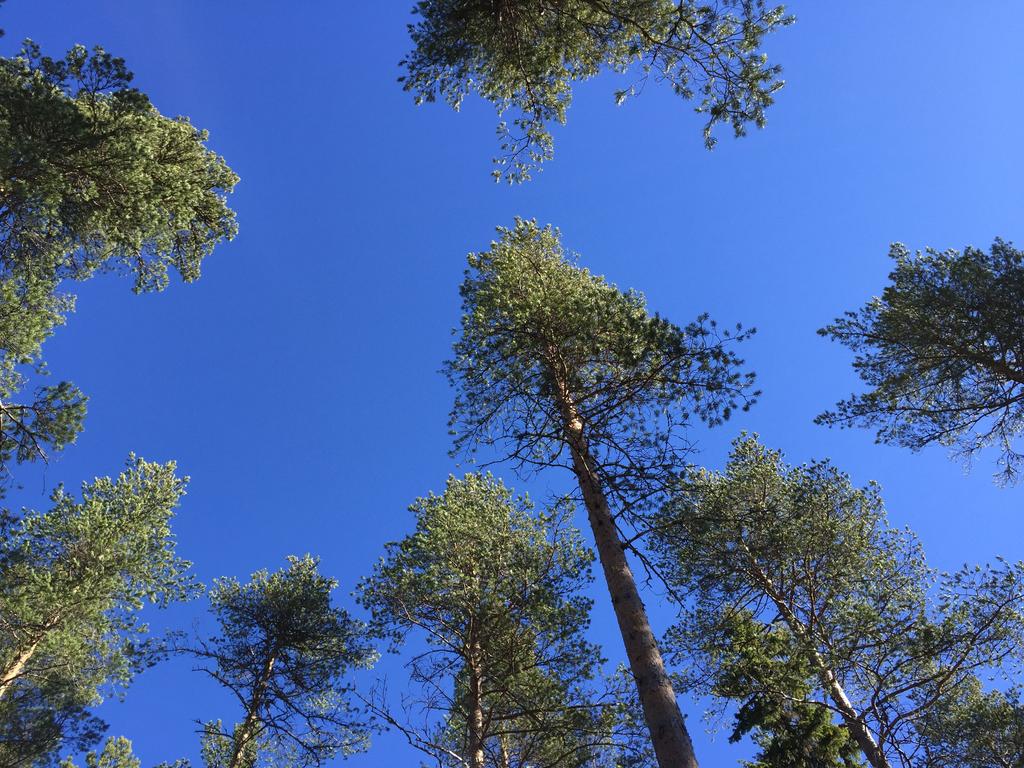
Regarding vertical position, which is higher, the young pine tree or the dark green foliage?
the young pine tree

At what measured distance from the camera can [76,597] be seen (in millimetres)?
13430

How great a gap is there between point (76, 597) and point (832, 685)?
15909mm

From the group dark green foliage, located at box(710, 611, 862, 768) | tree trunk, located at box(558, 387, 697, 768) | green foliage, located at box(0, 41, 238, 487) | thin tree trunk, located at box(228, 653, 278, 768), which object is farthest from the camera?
thin tree trunk, located at box(228, 653, 278, 768)

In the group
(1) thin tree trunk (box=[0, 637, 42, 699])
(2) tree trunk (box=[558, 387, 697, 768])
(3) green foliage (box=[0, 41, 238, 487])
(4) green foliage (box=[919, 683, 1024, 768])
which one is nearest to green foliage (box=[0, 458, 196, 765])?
(1) thin tree trunk (box=[0, 637, 42, 699])

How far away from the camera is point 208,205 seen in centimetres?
1329

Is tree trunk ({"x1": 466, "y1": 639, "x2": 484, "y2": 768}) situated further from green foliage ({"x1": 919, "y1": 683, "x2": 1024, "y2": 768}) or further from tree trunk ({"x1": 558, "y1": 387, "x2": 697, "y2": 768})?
green foliage ({"x1": 919, "y1": 683, "x2": 1024, "y2": 768})

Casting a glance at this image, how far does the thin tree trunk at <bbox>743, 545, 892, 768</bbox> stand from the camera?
391 inches

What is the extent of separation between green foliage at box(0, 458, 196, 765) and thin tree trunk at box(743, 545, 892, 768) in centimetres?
1397

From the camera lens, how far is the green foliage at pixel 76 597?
1322 centimetres

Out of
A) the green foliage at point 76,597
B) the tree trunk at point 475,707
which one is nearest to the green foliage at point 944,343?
the tree trunk at point 475,707

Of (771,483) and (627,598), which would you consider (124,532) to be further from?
(771,483)

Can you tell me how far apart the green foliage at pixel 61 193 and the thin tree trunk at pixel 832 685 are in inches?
517

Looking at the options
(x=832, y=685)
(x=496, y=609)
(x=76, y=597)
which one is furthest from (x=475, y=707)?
(x=76, y=597)

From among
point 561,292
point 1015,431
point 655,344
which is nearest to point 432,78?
point 561,292
